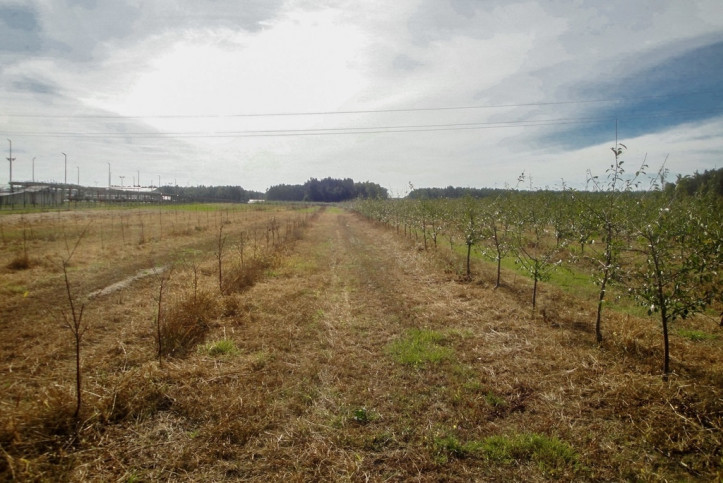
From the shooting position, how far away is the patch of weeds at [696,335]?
7.92 metres

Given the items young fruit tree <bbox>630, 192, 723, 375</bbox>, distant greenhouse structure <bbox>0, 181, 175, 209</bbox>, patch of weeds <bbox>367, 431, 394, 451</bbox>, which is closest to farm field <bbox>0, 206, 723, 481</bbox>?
patch of weeds <bbox>367, 431, 394, 451</bbox>

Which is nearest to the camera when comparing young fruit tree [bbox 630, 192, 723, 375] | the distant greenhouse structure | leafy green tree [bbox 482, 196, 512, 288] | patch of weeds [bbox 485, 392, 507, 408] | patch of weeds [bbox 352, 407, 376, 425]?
patch of weeds [bbox 352, 407, 376, 425]

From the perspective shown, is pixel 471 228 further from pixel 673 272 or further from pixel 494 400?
pixel 494 400

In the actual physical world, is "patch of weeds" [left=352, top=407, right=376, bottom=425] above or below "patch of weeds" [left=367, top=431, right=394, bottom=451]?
above

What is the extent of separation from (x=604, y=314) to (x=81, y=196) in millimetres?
88151

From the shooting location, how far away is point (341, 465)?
12.7ft

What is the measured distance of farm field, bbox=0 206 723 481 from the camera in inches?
151

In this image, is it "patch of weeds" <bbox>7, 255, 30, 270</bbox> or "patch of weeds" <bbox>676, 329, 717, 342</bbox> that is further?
"patch of weeds" <bbox>7, 255, 30, 270</bbox>

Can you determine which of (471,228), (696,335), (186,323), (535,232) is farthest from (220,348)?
(535,232)

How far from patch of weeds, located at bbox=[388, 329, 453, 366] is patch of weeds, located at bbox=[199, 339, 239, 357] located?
3.09 m

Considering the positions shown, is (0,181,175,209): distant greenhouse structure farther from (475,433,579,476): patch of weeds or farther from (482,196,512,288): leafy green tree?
(475,433,579,476): patch of weeds

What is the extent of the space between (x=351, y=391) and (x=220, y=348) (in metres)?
2.92

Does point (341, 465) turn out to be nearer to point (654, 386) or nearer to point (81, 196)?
point (654, 386)

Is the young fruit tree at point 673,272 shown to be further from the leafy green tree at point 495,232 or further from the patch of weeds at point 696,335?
the leafy green tree at point 495,232
